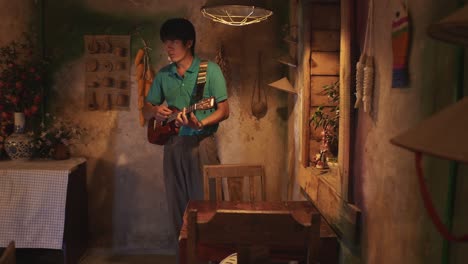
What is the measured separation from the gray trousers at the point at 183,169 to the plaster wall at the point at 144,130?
652 millimetres

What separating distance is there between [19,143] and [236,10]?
2.20 m

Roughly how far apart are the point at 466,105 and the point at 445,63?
55cm

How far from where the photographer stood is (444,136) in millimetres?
782

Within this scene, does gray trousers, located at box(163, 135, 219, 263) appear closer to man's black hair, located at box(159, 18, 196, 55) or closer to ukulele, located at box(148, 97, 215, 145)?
ukulele, located at box(148, 97, 215, 145)

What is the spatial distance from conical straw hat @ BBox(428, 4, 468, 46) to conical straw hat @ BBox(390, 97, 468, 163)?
150 millimetres

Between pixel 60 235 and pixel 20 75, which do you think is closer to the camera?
pixel 60 235

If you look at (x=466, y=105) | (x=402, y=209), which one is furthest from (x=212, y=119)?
(x=466, y=105)

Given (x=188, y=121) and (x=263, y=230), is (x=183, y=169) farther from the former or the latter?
(x=263, y=230)

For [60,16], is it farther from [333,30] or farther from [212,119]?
[333,30]

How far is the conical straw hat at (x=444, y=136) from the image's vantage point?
2.45ft

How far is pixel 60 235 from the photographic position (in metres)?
3.62

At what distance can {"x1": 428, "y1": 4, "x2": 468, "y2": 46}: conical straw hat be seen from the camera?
84 cm

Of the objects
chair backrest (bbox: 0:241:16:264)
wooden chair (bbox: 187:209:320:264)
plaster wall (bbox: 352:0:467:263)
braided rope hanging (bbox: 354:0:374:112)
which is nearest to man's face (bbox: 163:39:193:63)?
plaster wall (bbox: 352:0:467:263)

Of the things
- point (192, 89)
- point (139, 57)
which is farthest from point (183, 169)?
point (139, 57)
